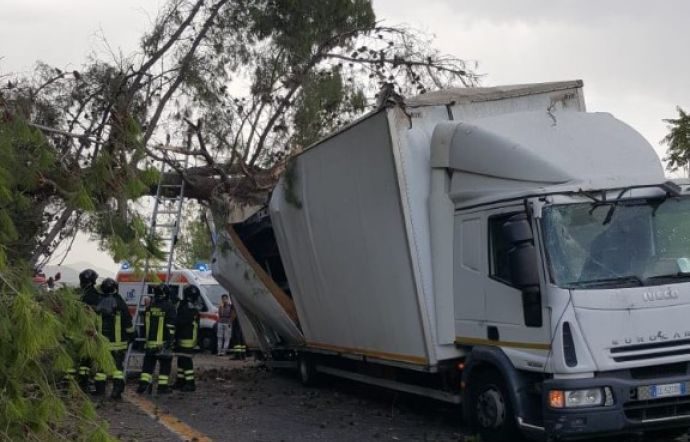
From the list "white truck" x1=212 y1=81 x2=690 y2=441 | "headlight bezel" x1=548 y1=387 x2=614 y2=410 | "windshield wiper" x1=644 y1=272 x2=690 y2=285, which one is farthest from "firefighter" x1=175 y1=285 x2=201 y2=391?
"windshield wiper" x1=644 y1=272 x2=690 y2=285

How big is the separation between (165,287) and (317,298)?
2616 mm

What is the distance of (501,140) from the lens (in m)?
7.81

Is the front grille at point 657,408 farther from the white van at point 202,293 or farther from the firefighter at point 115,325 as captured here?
the white van at point 202,293

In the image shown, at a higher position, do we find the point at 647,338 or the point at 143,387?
the point at 647,338

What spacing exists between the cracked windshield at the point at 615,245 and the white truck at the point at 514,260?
11 millimetres

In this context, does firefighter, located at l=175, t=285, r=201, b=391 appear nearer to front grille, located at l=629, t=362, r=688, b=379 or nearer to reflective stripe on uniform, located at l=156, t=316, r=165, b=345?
reflective stripe on uniform, located at l=156, t=316, r=165, b=345

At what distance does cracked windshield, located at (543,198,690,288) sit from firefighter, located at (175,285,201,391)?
6.55m

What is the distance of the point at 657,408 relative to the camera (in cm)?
695

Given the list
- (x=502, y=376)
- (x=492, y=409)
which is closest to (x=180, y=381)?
(x=492, y=409)

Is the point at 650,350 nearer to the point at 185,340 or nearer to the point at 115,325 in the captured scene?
the point at 185,340

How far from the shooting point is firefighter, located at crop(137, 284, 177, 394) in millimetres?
12305

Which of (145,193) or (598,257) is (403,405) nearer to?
(598,257)

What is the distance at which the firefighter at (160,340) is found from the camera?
40.4 feet

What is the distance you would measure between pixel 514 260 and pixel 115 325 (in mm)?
6533
